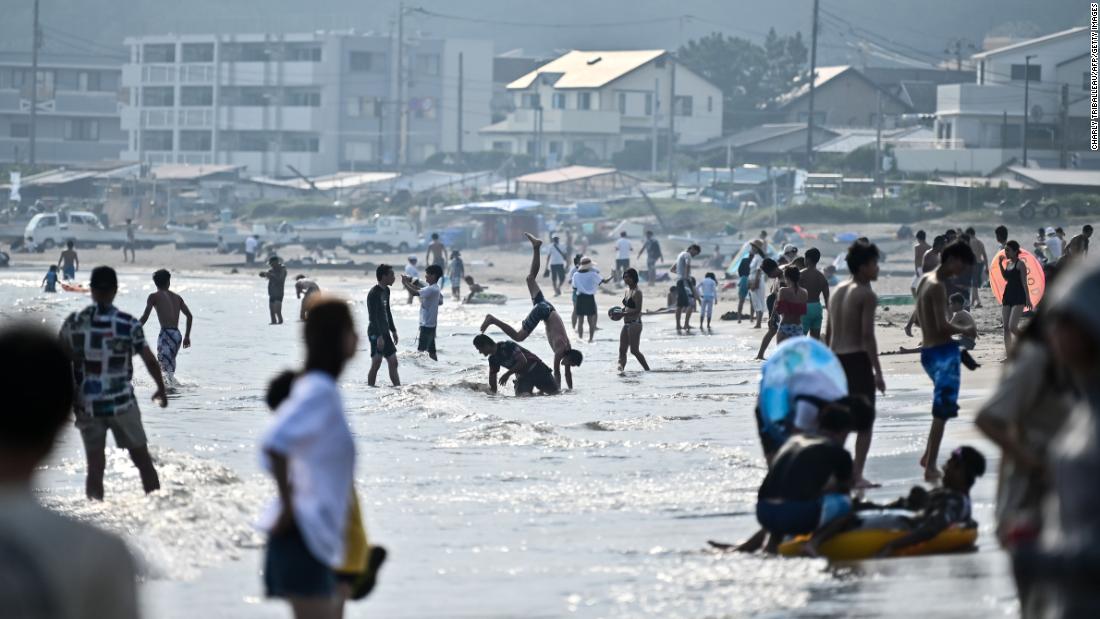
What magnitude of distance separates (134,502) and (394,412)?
6198mm

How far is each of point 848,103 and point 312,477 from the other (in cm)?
8995

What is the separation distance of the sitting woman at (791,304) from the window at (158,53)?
87.8 m

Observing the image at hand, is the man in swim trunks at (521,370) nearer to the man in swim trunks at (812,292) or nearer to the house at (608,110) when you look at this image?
the man in swim trunks at (812,292)

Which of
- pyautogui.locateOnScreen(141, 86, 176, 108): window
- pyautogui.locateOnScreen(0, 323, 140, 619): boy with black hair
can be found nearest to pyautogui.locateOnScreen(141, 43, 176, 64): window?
pyautogui.locateOnScreen(141, 86, 176, 108): window

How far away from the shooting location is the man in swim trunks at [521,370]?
54.4ft

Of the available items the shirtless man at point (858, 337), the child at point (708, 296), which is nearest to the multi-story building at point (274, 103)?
the child at point (708, 296)

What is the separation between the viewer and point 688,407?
608 inches

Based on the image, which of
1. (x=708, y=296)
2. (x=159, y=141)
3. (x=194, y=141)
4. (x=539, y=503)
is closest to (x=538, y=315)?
(x=539, y=503)

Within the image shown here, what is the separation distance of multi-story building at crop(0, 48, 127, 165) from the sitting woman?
8934 cm

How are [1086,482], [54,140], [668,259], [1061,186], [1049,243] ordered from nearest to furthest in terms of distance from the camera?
[1086,482]
[1049,243]
[668,259]
[1061,186]
[54,140]

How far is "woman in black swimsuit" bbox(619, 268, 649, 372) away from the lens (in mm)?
18406

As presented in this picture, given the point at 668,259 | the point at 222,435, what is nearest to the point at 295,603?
the point at 222,435

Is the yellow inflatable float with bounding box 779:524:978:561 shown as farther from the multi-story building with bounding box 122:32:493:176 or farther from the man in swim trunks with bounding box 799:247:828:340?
the multi-story building with bounding box 122:32:493:176

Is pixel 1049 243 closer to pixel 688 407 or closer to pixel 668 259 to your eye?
pixel 688 407
